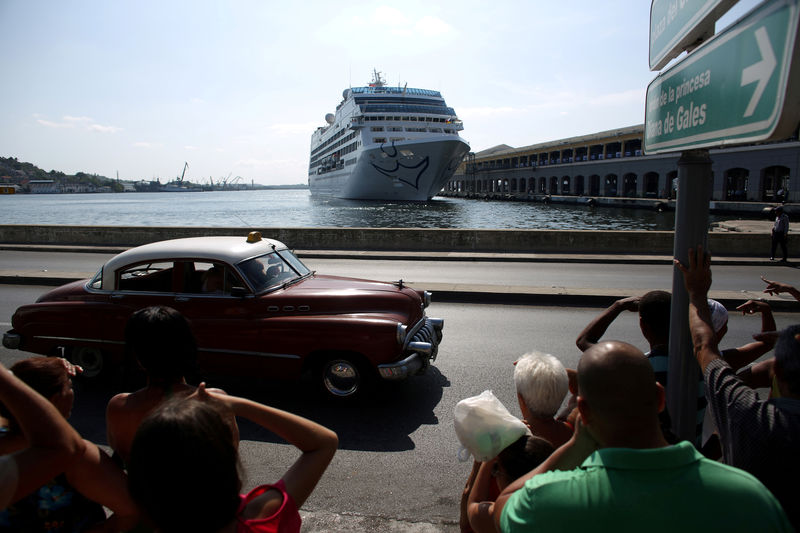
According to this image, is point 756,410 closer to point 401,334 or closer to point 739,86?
point 739,86

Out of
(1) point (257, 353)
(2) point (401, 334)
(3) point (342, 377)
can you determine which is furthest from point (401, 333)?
(1) point (257, 353)

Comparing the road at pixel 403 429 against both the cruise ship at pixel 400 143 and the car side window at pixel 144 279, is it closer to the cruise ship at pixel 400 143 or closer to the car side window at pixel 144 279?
the car side window at pixel 144 279

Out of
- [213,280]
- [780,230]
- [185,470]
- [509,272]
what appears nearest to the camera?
[185,470]

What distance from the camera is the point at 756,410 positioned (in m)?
1.79

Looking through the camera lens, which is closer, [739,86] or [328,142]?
[739,86]

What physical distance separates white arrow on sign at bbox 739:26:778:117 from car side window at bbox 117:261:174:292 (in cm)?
553

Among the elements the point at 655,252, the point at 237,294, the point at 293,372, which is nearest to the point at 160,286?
the point at 237,294

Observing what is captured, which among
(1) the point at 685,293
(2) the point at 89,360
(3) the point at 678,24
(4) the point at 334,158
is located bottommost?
(2) the point at 89,360

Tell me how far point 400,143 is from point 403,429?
5974 centimetres

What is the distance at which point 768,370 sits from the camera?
9.85 ft

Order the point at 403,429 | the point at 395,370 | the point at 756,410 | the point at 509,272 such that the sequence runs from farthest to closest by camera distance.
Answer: the point at 509,272, the point at 395,370, the point at 403,429, the point at 756,410

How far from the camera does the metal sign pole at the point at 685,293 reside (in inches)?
83.4

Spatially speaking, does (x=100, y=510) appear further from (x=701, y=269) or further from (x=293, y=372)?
(x=293, y=372)

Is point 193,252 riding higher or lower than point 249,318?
higher
